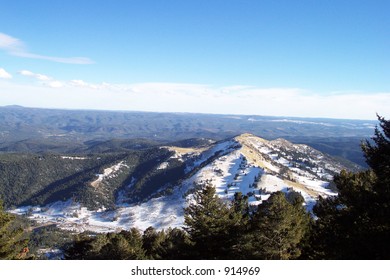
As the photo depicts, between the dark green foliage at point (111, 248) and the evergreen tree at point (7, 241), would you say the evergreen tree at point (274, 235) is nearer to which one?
the dark green foliage at point (111, 248)

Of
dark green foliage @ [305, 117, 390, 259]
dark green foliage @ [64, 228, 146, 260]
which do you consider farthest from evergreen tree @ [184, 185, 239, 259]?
dark green foliage @ [64, 228, 146, 260]

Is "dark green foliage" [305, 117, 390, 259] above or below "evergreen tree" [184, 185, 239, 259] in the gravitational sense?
above

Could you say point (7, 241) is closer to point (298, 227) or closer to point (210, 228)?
point (210, 228)

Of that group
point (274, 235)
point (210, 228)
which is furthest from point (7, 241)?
point (274, 235)

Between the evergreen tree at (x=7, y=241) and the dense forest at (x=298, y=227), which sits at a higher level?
the dense forest at (x=298, y=227)

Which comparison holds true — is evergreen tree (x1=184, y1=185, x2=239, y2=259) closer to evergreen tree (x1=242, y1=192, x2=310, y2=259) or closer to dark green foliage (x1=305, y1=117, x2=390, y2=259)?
evergreen tree (x1=242, y1=192, x2=310, y2=259)

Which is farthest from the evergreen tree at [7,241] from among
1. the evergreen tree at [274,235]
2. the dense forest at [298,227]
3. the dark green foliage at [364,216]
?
the dark green foliage at [364,216]
